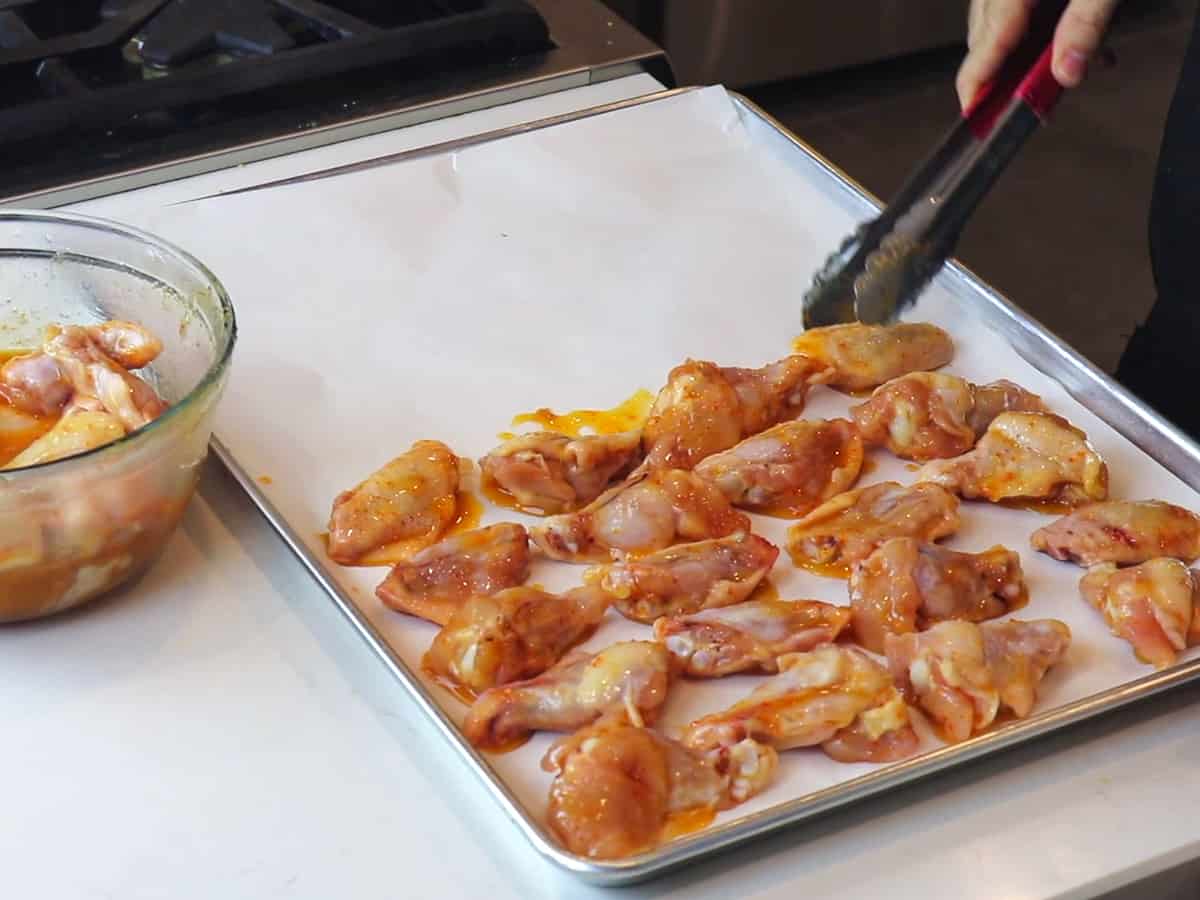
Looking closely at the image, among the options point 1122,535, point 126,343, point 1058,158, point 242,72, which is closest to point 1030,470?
point 1122,535

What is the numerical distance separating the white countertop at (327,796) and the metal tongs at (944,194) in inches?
19.1

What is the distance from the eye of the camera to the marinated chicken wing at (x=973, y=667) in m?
1.04

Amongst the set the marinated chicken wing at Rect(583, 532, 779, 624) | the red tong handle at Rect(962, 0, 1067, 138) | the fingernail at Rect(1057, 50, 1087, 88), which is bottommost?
the marinated chicken wing at Rect(583, 532, 779, 624)

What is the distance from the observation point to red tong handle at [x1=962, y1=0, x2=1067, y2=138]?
4.42 feet

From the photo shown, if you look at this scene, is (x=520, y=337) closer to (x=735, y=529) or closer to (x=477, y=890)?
(x=735, y=529)

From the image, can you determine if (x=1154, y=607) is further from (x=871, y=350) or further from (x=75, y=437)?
(x=75, y=437)

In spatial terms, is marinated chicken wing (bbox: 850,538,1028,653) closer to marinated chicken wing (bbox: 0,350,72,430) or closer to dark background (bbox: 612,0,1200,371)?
A: marinated chicken wing (bbox: 0,350,72,430)

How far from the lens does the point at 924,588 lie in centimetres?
114

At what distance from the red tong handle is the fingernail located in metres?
0.01

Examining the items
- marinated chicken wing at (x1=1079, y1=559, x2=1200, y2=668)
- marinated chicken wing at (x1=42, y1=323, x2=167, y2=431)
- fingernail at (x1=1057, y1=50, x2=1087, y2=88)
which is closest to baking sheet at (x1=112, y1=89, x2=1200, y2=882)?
marinated chicken wing at (x1=1079, y1=559, x2=1200, y2=668)

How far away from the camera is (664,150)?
5.82 ft

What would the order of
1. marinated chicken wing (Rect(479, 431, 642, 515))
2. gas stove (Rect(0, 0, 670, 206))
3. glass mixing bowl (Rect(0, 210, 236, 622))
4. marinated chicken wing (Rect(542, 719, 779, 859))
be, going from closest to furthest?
marinated chicken wing (Rect(542, 719, 779, 859)) → glass mixing bowl (Rect(0, 210, 236, 622)) → marinated chicken wing (Rect(479, 431, 642, 515)) → gas stove (Rect(0, 0, 670, 206))

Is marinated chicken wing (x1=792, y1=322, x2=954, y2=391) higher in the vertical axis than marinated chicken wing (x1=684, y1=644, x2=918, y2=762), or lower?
lower

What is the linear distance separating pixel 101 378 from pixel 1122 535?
0.81 meters
